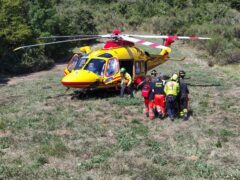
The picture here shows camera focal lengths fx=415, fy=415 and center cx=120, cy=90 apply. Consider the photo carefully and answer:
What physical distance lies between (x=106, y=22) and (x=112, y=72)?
1357 inches

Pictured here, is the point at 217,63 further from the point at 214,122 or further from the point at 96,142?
the point at 96,142

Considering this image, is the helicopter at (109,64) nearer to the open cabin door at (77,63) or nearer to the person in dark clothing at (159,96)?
the open cabin door at (77,63)

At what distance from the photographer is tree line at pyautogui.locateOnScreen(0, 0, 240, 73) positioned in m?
31.8

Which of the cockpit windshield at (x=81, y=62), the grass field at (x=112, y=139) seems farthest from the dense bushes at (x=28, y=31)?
the cockpit windshield at (x=81, y=62)

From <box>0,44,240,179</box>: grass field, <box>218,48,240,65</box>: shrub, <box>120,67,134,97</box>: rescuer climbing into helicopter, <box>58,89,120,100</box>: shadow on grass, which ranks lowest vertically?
<box>218,48,240,65</box>: shrub

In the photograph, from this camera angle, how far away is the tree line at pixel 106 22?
3180 cm

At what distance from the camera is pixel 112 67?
1900 cm

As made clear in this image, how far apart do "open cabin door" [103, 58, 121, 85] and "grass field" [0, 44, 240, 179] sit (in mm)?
881

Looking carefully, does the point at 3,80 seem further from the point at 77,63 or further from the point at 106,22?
the point at 106,22

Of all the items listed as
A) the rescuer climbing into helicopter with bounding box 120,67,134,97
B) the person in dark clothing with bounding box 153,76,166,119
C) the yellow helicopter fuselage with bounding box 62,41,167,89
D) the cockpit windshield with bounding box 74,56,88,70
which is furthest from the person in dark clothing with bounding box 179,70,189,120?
the cockpit windshield with bounding box 74,56,88,70

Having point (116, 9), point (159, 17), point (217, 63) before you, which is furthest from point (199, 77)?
point (116, 9)

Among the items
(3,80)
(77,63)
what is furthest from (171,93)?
(3,80)

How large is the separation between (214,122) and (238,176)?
5507mm

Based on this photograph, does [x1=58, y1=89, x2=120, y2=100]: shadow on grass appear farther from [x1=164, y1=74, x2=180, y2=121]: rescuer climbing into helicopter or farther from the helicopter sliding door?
[x1=164, y1=74, x2=180, y2=121]: rescuer climbing into helicopter
